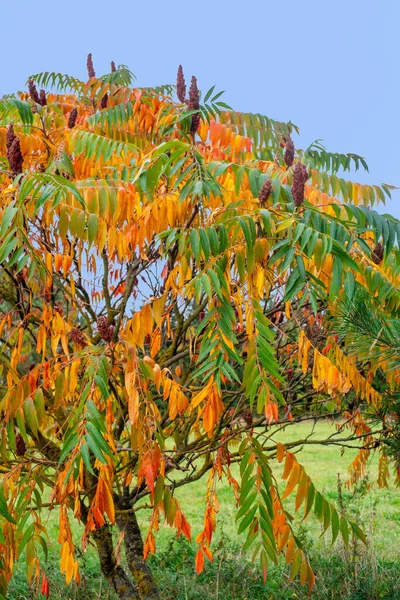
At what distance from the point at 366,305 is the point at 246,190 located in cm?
107

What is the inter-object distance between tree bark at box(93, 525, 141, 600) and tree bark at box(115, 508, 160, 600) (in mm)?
66

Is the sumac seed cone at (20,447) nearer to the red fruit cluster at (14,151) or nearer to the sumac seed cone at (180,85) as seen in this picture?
the red fruit cluster at (14,151)

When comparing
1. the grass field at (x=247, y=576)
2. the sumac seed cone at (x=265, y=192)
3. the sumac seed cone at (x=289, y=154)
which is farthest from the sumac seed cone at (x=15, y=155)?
the grass field at (x=247, y=576)

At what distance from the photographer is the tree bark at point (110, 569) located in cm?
377

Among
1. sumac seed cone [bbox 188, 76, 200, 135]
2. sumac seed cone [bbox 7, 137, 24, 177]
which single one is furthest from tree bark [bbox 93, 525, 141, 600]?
sumac seed cone [bbox 188, 76, 200, 135]

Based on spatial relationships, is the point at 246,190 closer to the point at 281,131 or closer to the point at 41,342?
the point at 41,342

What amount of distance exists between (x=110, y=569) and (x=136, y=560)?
0.57ft

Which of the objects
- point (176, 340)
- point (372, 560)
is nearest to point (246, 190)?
point (176, 340)

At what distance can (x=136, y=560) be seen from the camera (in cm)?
396

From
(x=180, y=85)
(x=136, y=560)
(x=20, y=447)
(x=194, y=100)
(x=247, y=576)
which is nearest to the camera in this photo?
(x=194, y=100)

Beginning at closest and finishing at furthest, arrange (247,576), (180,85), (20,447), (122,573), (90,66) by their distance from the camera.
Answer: (20,447), (180,85), (122,573), (247,576), (90,66)

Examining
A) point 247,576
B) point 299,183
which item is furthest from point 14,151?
point 247,576

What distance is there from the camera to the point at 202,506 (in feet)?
28.0

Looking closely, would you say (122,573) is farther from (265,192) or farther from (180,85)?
(180,85)
